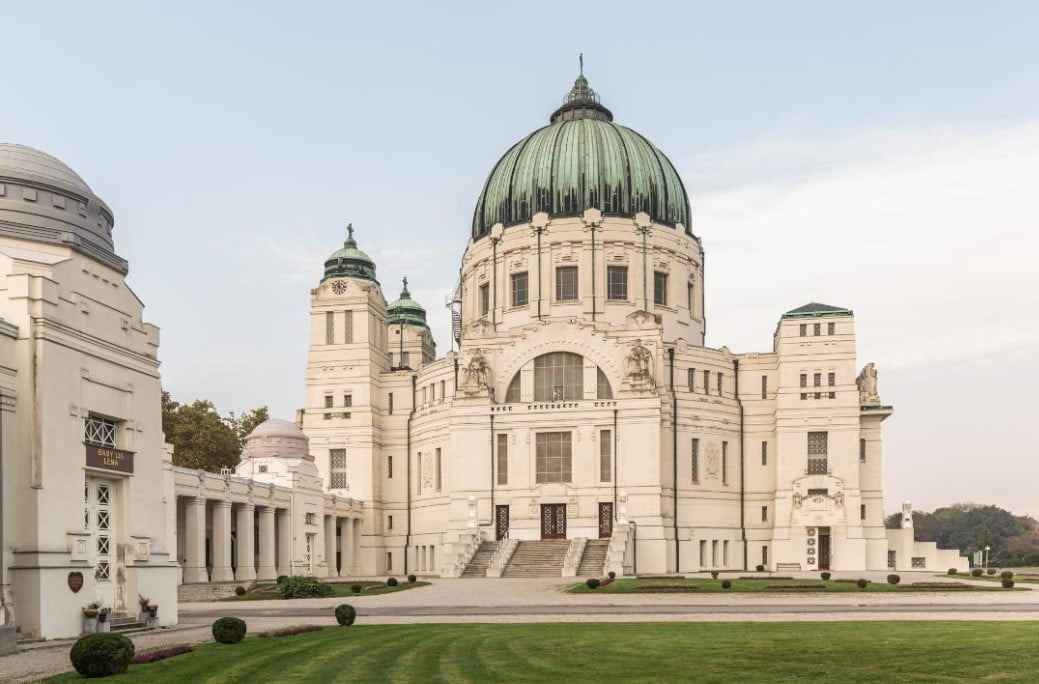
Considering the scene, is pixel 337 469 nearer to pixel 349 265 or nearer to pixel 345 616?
pixel 349 265

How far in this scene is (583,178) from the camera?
10244 centimetres

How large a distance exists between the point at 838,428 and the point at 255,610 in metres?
56.4

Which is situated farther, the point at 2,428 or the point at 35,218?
the point at 35,218

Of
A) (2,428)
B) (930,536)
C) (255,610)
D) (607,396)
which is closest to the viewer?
(2,428)

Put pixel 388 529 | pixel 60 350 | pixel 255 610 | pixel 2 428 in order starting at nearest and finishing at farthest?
1. pixel 2 428
2. pixel 60 350
3. pixel 255 610
4. pixel 388 529

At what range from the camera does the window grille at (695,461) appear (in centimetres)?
9300

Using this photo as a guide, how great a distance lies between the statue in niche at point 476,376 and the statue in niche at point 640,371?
1109 centimetres

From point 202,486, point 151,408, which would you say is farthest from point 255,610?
point 202,486

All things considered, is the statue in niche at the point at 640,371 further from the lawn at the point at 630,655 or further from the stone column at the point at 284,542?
the lawn at the point at 630,655

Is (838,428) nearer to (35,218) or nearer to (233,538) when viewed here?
(233,538)

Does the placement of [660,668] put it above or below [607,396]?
below

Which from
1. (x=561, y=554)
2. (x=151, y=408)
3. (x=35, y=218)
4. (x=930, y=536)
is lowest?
(x=930, y=536)

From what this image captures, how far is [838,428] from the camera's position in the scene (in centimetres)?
9300

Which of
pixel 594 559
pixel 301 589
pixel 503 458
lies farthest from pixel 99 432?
pixel 503 458
